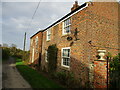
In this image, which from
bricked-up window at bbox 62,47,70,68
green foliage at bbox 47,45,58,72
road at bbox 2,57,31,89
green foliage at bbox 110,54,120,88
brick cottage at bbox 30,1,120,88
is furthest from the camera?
green foliage at bbox 47,45,58,72

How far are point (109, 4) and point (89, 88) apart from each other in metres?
7.36

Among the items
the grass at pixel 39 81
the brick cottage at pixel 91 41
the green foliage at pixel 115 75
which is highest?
the brick cottage at pixel 91 41

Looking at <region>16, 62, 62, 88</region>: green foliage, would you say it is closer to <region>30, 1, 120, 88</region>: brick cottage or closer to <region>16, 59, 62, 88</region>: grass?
<region>16, 59, 62, 88</region>: grass

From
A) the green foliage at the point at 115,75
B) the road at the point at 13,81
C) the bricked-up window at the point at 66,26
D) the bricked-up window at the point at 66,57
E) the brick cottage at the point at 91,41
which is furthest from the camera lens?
the bricked-up window at the point at 66,26

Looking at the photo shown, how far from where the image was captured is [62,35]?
361 inches

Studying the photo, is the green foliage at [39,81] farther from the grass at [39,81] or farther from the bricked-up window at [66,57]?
the bricked-up window at [66,57]

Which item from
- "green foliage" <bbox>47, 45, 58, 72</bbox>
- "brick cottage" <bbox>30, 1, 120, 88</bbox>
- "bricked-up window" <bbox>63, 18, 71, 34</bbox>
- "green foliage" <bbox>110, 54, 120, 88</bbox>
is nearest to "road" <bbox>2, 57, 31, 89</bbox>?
"green foliage" <bbox>47, 45, 58, 72</bbox>

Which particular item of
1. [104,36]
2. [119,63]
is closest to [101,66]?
[119,63]

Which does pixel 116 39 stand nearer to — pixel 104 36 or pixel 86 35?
pixel 104 36

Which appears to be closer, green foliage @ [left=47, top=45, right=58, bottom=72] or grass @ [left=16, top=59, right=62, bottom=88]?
grass @ [left=16, top=59, right=62, bottom=88]

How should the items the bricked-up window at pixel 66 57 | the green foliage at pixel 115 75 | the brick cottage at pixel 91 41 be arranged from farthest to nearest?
the bricked-up window at pixel 66 57, the brick cottage at pixel 91 41, the green foliage at pixel 115 75

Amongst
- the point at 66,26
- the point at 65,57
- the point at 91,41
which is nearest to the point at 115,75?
the point at 91,41

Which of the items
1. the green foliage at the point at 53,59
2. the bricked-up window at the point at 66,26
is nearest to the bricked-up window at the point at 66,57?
the green foliage at the point at 53,59

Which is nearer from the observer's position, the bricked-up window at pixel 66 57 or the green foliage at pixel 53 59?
the bricked-up window at pixel 66 57
